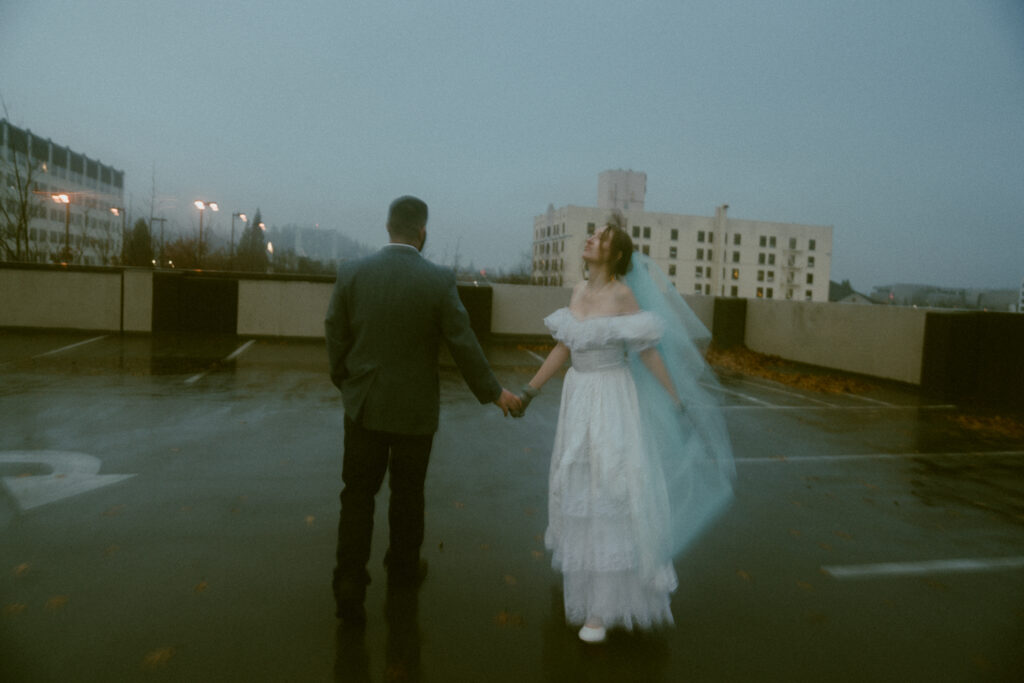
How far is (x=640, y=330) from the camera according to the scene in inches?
145

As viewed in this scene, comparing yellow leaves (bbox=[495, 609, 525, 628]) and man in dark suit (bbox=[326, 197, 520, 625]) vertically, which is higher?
man in dark suit (bbox=[326, 197, 520, 625])

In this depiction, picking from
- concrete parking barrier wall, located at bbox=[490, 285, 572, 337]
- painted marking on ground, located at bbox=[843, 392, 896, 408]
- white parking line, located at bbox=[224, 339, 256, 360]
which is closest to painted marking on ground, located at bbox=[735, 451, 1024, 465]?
painted marking on ground, located at bbox=[843, 392, 896, 408]

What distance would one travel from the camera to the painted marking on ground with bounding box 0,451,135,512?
5.30m

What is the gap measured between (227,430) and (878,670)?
6728 millimetres

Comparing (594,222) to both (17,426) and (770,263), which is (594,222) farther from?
(17,426)

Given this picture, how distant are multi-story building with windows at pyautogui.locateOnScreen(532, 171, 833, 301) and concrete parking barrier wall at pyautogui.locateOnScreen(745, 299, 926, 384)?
104708 millimetres

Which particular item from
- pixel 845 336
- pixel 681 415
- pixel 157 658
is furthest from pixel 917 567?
pixel 845 336

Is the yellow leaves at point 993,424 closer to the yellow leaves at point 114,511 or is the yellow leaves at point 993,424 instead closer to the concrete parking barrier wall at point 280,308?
the yellow leaves at point 114,511

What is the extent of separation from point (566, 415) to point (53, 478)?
4637mm

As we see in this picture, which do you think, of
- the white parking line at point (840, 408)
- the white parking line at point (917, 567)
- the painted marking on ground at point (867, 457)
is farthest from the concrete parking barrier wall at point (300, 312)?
the white parking line at point (917, 567)

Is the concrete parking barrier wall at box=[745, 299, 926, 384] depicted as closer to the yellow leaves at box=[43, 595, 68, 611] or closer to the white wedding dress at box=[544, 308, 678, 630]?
the white wedding dress at box=[544, 308, 678, 630]

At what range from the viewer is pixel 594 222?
11831cm

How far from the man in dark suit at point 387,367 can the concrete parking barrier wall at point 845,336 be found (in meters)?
13.5

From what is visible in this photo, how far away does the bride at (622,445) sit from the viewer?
3.47 metres
